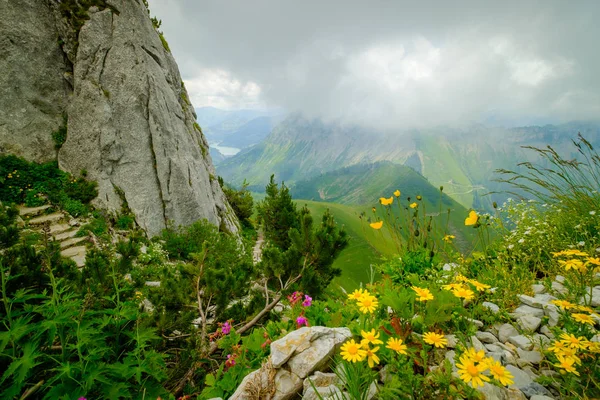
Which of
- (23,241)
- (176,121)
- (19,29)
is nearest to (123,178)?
(176,121)

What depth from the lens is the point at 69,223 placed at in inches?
499

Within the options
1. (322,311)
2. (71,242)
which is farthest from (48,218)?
(322,311)

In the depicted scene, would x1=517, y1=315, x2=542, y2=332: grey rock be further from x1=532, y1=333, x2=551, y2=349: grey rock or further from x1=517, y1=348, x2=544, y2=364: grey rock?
x1=517, y1=348, x2=544, y2=364: grey rock

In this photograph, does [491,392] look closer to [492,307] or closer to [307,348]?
[492,307]

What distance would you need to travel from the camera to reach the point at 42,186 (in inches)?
553

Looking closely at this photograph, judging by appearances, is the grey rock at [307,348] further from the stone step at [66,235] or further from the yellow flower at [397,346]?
the stone step at [66,235]

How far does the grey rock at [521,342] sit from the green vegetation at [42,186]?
56.8 ft

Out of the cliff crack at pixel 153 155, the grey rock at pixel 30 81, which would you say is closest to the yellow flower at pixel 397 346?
the cliff crack at pixel 153 155

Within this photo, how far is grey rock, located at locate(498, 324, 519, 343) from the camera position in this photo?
2732 millimetres

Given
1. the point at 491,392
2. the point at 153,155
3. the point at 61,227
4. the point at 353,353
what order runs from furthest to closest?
the point at 153,155 < the point at 61,227 < the point at 491,392 < the point at 353,353

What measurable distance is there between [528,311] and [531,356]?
0.77m

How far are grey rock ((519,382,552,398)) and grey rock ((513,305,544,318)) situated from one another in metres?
1.00

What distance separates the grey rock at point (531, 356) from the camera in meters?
2.35

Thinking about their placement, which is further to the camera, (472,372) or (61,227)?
(61,227)
